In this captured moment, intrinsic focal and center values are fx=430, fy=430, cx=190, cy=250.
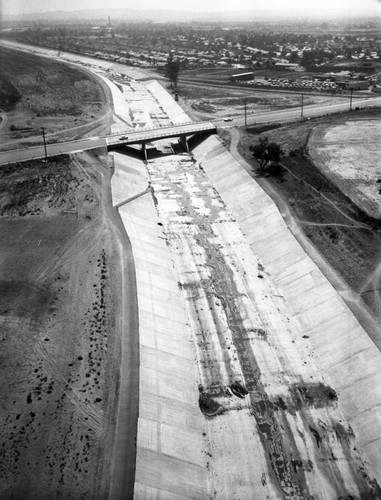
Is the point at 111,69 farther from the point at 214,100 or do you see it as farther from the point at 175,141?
the point at 175,141

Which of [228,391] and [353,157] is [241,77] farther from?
[228,391]

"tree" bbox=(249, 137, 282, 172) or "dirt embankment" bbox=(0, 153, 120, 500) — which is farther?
"tree" bbox=(249, 137, 282, 172)

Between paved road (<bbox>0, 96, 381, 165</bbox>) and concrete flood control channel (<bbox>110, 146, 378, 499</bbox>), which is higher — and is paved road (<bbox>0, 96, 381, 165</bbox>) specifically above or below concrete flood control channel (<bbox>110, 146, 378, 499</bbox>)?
above

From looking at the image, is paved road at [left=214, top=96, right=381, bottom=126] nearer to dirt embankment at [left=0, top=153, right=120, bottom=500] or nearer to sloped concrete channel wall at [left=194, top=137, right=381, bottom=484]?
sloped concrete channel wall at [left=194, top=137, right=381, bottom=484]

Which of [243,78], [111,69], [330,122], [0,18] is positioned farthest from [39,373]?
[111,69]

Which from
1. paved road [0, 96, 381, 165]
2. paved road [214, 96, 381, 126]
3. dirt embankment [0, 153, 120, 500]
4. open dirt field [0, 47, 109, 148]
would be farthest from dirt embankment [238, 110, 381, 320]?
open dirt field [0, 47, 109, 148]

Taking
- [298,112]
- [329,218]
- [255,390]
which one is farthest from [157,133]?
[255,390]
